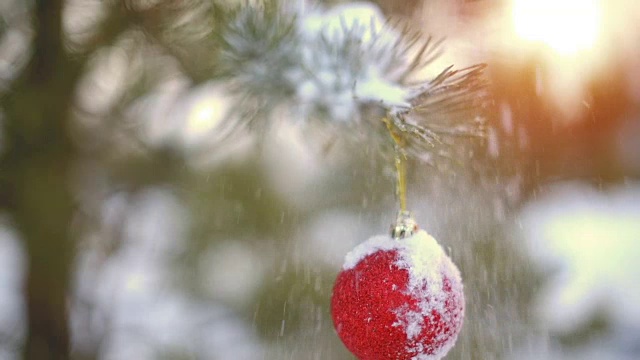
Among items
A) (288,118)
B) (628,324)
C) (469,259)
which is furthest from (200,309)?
(628,324)

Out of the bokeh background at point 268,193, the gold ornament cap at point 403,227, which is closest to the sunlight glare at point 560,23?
the bokeh background at point 268,193

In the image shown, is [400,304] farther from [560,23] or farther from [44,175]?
[560,23]

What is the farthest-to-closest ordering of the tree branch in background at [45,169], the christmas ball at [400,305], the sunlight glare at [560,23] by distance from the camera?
the sunlight glare at [560,23] → the tree branch in background at [45,169] → the christmas ball at [400,305]

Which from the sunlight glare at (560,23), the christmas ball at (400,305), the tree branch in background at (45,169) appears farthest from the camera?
the sunlight glare at (560,23)

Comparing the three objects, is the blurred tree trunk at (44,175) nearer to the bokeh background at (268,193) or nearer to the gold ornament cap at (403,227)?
the bokeh background at (268,193)

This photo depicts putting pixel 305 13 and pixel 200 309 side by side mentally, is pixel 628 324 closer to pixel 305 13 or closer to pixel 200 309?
pixel 200 309

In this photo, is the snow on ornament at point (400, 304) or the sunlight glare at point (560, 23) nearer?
the snow on ornament at point (400, 304)

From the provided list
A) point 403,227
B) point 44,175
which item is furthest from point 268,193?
point 403,227

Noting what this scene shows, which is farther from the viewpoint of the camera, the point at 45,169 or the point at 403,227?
the point at 45,169
